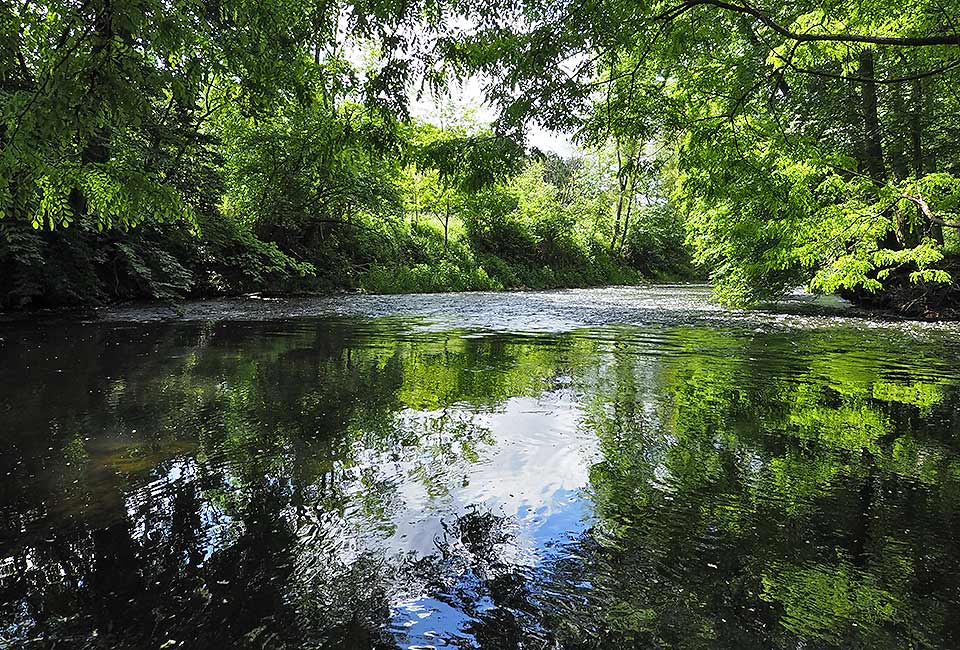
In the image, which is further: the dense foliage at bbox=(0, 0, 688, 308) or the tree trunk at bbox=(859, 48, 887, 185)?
the tree trunk at bbox=(859, 48, 887, 185)

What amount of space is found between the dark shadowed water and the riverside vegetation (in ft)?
5.94

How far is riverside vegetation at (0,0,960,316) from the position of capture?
357 cm

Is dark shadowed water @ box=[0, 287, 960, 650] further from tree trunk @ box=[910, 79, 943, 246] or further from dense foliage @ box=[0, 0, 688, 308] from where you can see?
tree trunk @ box=[910, 79, 943, 246]

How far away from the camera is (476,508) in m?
2.69

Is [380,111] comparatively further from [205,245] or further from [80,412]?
[205,245]

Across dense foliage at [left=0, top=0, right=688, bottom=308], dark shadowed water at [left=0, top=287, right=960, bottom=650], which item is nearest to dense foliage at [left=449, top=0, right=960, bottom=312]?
dense foliage at [left=0, top=0, right=688, bottom=308]

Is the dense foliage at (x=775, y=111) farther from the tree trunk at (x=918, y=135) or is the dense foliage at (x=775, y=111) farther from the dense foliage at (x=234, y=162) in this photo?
the dense foliage at (x=234, y=162)

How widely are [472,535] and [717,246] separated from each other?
43.6 ft

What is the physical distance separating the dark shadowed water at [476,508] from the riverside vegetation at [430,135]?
181 centimetres

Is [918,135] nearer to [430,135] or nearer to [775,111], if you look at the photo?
[775,111]

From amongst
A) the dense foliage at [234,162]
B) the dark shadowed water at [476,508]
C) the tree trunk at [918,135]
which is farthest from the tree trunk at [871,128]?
the dark shadowed water at [476,508]

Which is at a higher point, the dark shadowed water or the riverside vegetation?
the riverside vegetation

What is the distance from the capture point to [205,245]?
594 inches

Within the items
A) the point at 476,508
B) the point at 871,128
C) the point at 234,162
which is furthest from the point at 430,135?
the point at 476,508
